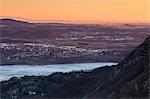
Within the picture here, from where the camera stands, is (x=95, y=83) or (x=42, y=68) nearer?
(x=95, y=83)

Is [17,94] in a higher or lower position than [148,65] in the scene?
lower

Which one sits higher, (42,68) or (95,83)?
(95,83)

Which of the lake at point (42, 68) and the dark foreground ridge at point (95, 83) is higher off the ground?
the dark foreground ridge at point (95, 83)

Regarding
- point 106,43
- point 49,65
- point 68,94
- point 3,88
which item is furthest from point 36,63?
point 68,94

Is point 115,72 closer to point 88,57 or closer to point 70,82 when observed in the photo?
point 70,82

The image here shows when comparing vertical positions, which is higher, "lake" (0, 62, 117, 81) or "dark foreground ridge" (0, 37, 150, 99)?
"dark foreground ridge" (0, 37, 150, 99)

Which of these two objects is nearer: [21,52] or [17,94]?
[17,94]

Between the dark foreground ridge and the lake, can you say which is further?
the lake

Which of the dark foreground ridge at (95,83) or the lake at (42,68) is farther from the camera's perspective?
the lake at (42,68)
